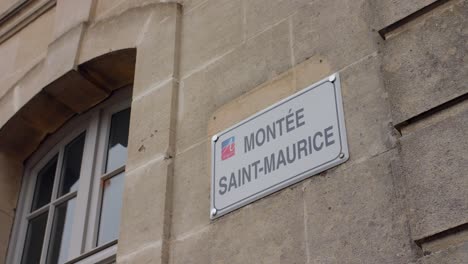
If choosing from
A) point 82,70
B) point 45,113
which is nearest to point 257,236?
point 82,70

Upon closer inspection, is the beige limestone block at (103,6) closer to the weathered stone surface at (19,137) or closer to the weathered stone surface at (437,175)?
the weathered stone surface at (19,137)

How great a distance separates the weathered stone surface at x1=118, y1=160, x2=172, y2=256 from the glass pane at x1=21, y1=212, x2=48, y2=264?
61.7 inches

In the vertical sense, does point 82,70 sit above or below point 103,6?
below

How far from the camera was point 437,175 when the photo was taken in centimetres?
316

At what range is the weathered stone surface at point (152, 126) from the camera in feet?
15.1

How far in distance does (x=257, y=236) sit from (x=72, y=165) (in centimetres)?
257

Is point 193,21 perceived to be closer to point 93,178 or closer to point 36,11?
point 93,178

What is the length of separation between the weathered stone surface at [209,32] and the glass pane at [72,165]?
1.41 m

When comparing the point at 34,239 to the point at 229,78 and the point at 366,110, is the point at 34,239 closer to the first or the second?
Result: the point at 229,78

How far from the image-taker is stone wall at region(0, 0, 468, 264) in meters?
3.22

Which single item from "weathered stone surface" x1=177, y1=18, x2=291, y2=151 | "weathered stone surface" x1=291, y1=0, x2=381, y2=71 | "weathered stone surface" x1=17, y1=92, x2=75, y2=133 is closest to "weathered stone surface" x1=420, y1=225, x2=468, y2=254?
"weathered stone surface" x1=291, y1=0, x2=381, y2=71

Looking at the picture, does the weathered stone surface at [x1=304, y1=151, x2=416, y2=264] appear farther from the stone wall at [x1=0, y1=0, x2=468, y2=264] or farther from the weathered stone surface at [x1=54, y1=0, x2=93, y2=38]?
the weathered stone surface at [x1=54, y1=0, x2=93, y2=38]

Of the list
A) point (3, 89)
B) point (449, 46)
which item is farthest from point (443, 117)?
point (3, 89)

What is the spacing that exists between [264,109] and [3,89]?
120 inches
